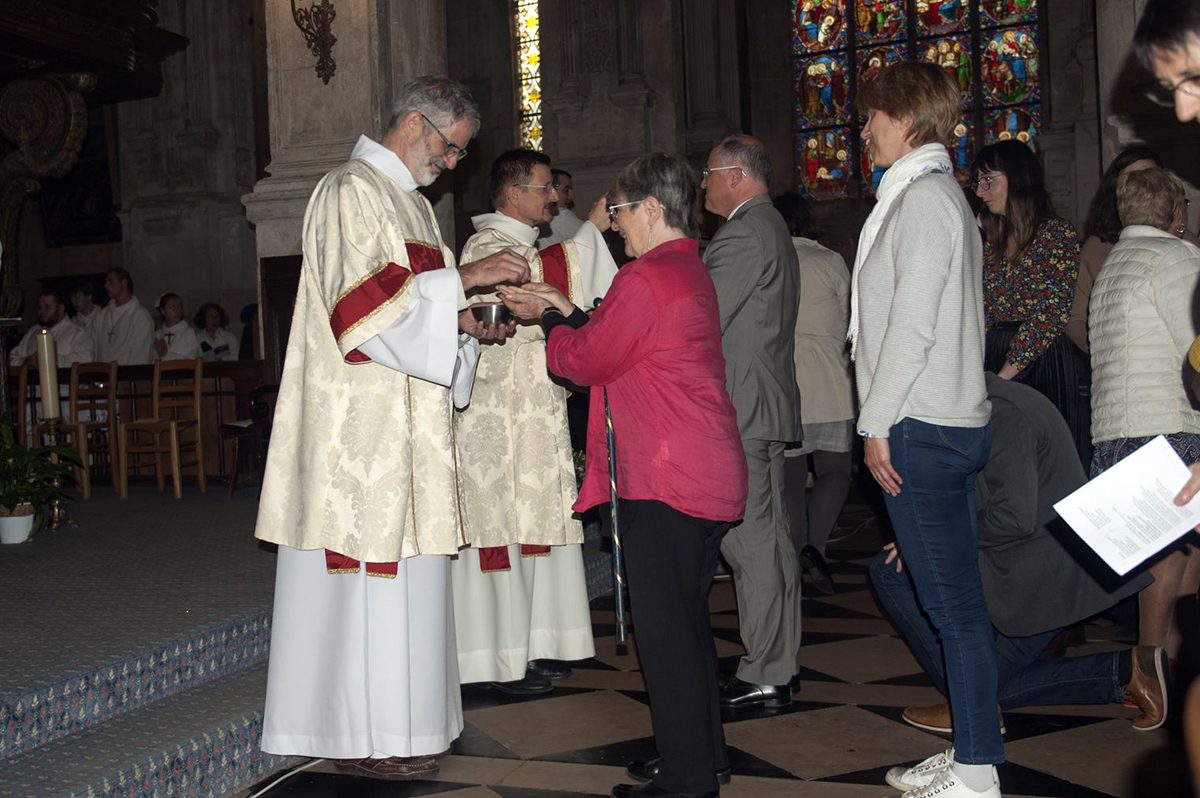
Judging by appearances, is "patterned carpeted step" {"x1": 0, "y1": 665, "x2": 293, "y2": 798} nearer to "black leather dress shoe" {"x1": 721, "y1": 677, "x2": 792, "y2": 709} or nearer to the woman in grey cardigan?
"black leather dress shoe" {"x1": 721, "y1": 677, "x2": 792, "y2": 709}

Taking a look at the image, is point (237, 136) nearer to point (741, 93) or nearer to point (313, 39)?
point (741, 93)

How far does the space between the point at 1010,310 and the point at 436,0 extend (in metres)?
4.57

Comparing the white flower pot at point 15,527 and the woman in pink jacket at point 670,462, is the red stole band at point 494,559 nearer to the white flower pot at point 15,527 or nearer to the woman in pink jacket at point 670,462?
the woman in pink jacket at point 670,462

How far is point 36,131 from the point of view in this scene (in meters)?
9.65

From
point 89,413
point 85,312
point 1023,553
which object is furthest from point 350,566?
point 85,312

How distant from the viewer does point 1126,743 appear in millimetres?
3711

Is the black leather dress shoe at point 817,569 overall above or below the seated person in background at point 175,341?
below

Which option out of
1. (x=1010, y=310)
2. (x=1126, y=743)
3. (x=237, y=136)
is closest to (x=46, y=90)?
(x=237, y=136)

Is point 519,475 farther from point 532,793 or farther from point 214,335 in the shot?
point 214,335

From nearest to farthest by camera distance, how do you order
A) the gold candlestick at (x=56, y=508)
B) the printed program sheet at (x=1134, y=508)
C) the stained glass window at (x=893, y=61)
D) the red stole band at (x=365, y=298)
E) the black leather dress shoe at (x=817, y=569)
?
the printed program sheet at (x=1134, y=508), the red stole band at (x=365, y=298), the black leather dress shoe at (x=817, y=569), the gold candlestick at (x=56, y=508), the stained glass window at (x=893, y=61)

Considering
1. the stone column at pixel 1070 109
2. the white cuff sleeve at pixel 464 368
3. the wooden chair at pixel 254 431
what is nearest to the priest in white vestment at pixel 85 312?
the wooden chair at pixel 254 431

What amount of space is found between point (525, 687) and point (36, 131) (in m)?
7.12

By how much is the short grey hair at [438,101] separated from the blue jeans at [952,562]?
5.27 feet

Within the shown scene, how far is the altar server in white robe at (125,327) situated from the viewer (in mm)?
11562
